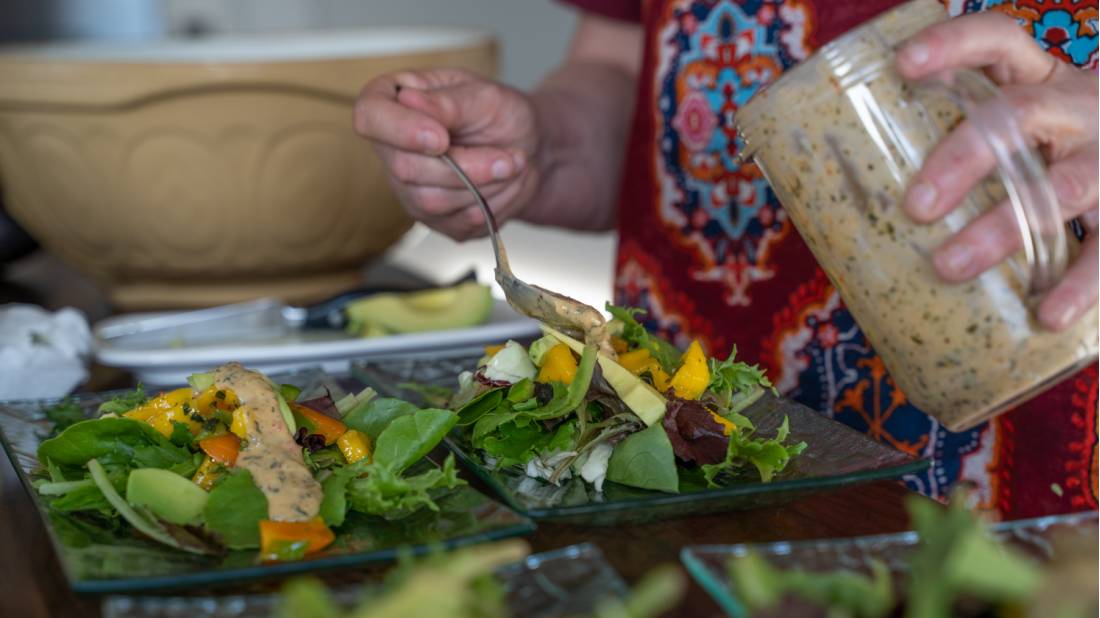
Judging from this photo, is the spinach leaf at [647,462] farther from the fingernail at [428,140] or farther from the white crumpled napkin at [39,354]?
the white crumpled napkin at [39,354]

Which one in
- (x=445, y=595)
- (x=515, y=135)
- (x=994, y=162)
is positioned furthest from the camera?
(x=515, y=135)

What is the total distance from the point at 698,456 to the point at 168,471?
13.7 inches

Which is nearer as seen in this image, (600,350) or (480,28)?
(600,350)

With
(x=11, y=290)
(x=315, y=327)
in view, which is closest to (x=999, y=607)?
(x=315, y=327)

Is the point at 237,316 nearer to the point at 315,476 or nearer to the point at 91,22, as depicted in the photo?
the point at 315,476

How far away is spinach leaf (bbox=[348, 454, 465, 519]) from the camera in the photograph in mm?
788

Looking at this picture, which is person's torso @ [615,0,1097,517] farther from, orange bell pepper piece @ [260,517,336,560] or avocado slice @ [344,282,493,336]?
orange bell pepper piece @ [260,517,336,560]

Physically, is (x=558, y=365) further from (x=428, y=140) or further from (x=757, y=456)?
(x=428, y=140)

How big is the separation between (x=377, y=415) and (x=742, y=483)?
27 centimetres

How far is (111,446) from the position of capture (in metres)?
0.86

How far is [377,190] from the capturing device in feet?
5.83

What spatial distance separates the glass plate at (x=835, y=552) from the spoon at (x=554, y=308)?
1.13 feet

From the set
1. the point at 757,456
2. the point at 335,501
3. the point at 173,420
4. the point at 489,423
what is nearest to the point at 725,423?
the point at 757,456

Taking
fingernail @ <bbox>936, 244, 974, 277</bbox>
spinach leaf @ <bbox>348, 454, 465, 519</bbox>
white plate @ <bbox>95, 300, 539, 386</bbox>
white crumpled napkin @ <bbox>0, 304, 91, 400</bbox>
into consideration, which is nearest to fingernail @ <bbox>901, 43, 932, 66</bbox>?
fingernail @ <bbox>936, 244, 974, 277</bbox>
